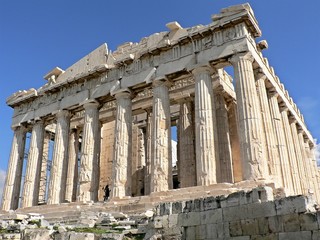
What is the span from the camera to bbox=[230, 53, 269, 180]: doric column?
52.1ft

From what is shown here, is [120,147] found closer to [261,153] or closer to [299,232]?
[261,153]

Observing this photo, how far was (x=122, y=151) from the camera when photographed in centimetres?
2017

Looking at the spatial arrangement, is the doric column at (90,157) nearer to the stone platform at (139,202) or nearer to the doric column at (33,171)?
the stone platform at (139,202)

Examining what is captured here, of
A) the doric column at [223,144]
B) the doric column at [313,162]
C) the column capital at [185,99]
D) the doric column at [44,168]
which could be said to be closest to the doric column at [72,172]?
the doric column at [44,168]

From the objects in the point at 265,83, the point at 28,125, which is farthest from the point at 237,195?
the point at 28,125

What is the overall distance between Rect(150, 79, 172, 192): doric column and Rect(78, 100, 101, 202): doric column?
4502 millimetres

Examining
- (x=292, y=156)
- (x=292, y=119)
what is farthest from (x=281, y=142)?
(x=292, y=119)

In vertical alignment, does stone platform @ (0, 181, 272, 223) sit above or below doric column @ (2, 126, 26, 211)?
below

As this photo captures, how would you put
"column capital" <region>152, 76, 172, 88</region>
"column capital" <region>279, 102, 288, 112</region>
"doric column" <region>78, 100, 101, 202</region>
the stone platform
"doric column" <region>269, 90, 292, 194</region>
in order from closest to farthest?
the stone platform, "doric column" <region>269, 90, 292, 194</region>, "column capital" <region>152, 76, 172, 88</region>, "doric column" <region>78, 100, 101, 202</region>, "column capital" <region>279, 102, 288, 112</region>

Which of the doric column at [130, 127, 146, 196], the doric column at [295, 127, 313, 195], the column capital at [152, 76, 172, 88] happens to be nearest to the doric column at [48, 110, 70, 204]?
the doric column at [130, 127, 146, 196]

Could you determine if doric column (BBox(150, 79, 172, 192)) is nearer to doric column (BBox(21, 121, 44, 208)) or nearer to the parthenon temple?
the parthenon temple

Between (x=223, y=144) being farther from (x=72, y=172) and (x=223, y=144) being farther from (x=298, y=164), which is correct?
(x=72, y=172)

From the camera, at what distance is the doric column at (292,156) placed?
21.3 m

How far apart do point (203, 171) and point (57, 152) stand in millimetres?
10361
